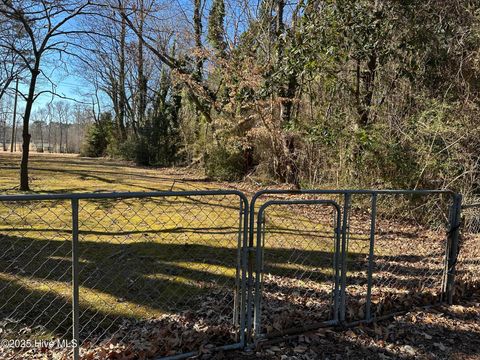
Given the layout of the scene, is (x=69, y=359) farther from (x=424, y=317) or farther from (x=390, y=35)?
(x=390, y=35)

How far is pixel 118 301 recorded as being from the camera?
11.9ft

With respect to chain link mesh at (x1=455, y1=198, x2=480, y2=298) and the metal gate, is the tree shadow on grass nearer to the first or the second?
the metal gate

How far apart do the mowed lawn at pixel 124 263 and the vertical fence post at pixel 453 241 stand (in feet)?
4.65

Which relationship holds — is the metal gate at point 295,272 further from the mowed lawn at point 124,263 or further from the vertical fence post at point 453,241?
the vertical fence post at point 453,241

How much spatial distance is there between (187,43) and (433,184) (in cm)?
1295

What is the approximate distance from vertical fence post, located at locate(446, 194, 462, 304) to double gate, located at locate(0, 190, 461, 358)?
1 cm

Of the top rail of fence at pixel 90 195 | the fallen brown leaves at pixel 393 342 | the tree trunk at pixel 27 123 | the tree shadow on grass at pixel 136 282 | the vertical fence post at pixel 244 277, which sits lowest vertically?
the fallen brown leaves at pixel 393 342

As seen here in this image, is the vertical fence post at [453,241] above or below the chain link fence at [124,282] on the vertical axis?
above

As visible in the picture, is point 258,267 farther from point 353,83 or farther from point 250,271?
point 353,83

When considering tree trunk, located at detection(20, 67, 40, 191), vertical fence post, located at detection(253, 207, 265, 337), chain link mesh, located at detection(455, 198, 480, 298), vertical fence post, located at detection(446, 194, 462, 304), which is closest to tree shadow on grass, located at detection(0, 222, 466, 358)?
vertical fence post, located at detection(253, 207, 265, 337)

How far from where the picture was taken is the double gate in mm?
2789

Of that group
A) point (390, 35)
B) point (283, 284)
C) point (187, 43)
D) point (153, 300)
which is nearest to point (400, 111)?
point (390, 35)

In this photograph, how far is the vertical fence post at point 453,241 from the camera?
3709 millimetres

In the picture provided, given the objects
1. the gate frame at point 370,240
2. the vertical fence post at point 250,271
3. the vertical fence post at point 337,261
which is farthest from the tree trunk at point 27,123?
the vertical fence post at point 337,261
